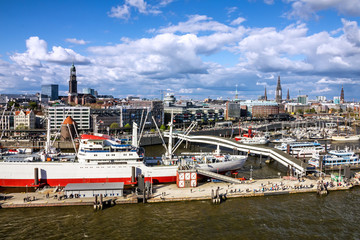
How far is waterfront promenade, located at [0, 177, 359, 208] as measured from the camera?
33.4m

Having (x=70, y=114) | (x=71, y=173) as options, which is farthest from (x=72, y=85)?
(x=71, y=173)

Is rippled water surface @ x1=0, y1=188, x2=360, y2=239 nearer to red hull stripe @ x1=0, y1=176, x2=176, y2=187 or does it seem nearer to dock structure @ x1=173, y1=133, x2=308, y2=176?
red hull stripe @ x1=0, y1=176, x2=176, y2=187

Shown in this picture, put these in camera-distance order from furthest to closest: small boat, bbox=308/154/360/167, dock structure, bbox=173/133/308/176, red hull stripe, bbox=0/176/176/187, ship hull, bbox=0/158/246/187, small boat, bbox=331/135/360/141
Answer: small boat, bbox=331/135/360/141
small boat, bbox=308/154/360/167
dock structure, bbox=173/133/308/176
red hull stripe, bbox=0/176/176/187
ship hull, bbox=0/158/246/187

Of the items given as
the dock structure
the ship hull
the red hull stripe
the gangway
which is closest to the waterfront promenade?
the gangway

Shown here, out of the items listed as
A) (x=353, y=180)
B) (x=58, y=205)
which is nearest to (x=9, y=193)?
(x=58, y=205)

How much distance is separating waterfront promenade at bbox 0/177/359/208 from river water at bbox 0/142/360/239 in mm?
752

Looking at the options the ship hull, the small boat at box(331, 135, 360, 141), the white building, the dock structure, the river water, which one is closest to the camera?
the river water

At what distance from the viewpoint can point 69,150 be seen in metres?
73.2

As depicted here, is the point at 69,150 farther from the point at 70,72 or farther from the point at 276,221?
the point at 70,72

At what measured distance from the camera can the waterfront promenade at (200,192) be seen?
110 feet

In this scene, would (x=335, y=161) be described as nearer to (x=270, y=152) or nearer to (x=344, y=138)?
(x=270, y=152)

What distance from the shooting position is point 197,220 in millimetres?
Answer: 30719

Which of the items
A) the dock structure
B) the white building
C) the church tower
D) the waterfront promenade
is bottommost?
the waterfront promenade

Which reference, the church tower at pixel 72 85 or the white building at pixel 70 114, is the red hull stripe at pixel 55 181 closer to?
the white building at pixel 70 114
